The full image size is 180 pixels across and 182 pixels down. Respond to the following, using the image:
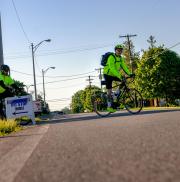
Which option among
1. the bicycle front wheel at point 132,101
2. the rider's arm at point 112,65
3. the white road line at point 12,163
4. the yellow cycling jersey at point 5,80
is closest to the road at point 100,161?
the white road line at point 12,163

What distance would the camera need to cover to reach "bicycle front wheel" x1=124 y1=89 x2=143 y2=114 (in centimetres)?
1449

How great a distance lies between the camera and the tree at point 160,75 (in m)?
66.7

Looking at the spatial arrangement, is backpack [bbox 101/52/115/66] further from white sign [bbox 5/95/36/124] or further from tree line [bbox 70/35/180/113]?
tree line [bbox 70/35/180/113]

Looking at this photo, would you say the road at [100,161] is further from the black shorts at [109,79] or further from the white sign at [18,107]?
the white sign at [18,107]

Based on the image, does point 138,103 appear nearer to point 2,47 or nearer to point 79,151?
point 2,47

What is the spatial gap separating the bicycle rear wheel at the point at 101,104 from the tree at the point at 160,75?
5083cm

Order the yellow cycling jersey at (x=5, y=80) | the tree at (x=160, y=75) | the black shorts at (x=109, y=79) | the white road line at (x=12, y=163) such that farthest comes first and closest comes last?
the tree at (x=160, y=75) → the yellow cycling jersey at (x=5, y=80) → the black shorts at (x=109, y=79) → the white road line at (x=12, y=163)

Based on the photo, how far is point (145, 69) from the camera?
69.6 m

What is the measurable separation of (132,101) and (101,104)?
1403mm

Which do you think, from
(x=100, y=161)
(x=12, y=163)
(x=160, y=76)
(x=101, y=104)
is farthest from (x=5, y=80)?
(x=160, y=76)

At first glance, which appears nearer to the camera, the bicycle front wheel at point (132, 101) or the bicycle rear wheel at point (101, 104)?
the bicycle front wheel at point (132, 101)

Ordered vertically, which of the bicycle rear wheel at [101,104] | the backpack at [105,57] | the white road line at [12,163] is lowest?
the white road line at [12,163]

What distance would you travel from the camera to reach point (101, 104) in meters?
15.7

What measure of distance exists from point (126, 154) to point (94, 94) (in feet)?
38.7
